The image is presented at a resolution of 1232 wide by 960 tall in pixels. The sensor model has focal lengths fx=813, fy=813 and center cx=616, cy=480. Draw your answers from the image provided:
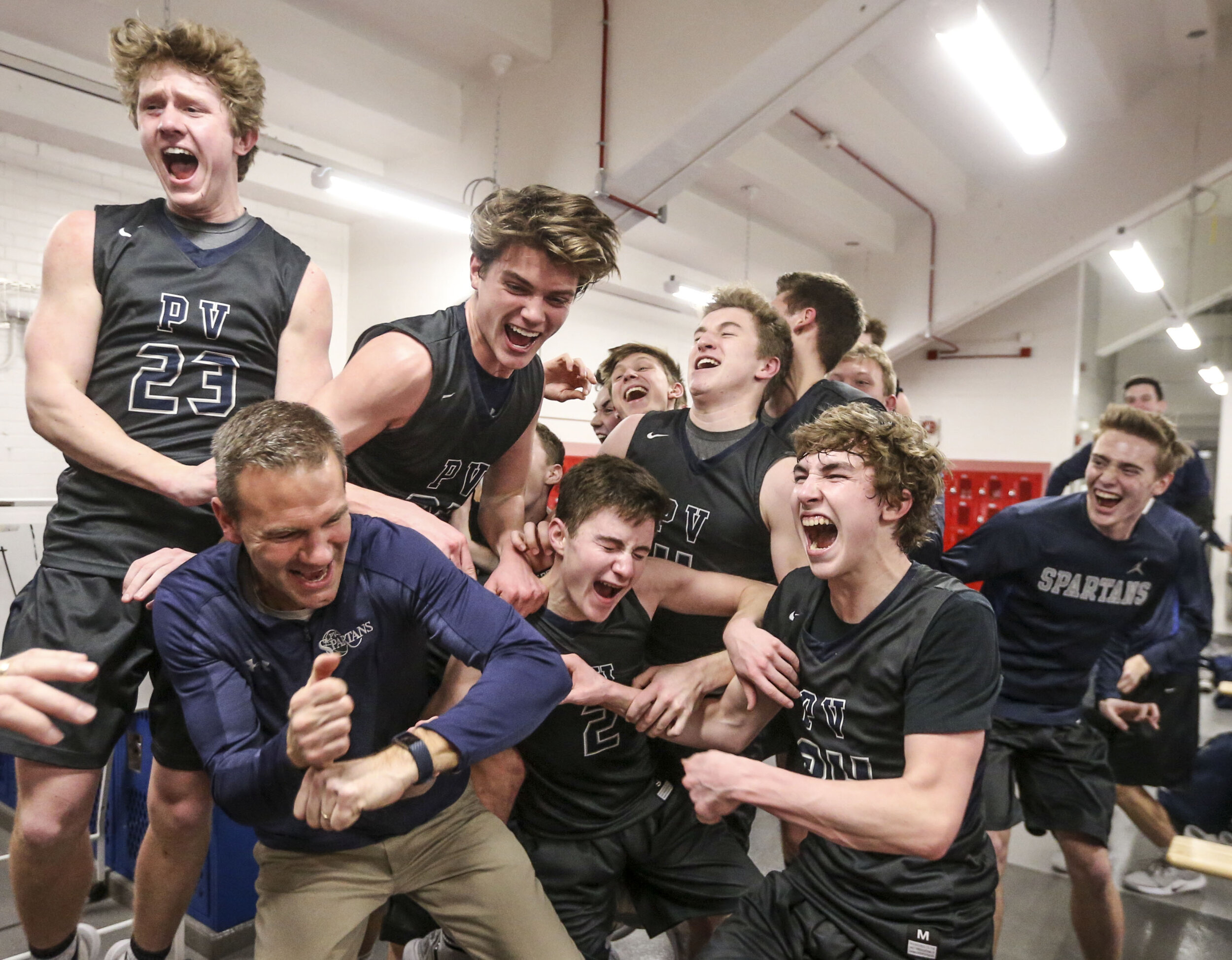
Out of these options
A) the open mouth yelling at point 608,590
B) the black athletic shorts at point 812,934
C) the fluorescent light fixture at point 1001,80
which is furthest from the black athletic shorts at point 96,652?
the fluorescent light fixture at point 1001,80

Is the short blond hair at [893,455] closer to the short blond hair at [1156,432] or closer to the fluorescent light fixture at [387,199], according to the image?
the short blond hair at [1156,432]

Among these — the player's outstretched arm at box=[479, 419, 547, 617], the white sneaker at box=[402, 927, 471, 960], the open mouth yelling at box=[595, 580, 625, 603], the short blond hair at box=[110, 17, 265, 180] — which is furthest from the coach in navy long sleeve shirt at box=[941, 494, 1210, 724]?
the short blond hair at box=[110, 17, 265, 180]

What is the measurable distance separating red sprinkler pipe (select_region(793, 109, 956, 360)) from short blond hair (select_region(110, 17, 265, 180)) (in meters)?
Answer: 6.60

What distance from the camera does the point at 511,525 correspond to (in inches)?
104

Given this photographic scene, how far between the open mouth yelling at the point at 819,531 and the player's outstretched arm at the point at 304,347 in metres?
1.30

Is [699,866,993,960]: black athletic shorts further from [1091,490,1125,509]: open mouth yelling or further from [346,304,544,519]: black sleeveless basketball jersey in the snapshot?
[1091,490,1125,509]: open mouth yelling

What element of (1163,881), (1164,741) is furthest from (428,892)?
(1163,881)

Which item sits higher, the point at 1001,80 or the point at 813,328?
the point at 1001,80

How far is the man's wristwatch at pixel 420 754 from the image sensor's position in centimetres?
159

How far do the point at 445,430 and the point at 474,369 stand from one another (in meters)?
0.18

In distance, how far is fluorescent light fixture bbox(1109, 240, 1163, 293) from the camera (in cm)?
786

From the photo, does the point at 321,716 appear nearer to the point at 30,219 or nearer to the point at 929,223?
the point at 30,219

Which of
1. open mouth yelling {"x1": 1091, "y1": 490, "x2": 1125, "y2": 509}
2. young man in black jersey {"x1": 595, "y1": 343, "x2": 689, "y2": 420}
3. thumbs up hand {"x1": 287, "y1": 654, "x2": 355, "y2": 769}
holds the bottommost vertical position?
thumbs up hand {"x1": 287, "y1": 654, "x2": 355, "y2": 769}

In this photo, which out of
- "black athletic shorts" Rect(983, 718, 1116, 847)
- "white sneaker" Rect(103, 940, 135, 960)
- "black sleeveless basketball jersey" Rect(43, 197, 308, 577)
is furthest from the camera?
"black athletic shorts" Rect(983, 718, 1116, 847)
